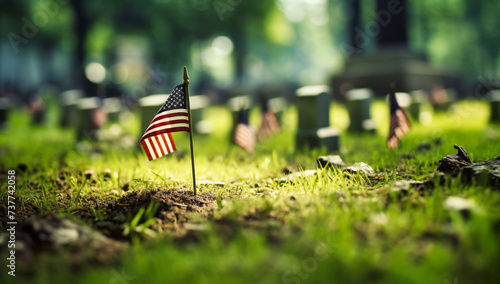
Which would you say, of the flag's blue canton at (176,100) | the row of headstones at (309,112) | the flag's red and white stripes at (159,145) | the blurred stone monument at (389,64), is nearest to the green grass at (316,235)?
the flag's red and white stripes at (159,145)

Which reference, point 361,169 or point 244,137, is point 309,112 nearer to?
point 244,137

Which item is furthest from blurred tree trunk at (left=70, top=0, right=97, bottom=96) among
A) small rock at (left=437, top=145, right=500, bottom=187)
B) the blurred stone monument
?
small rock at (left=437, top=145, right=500, bottom=187)

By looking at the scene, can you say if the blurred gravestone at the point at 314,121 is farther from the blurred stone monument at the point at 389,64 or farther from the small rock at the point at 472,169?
the blurred stone monument at the point at 389,64

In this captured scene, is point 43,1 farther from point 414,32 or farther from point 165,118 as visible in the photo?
point 414,32

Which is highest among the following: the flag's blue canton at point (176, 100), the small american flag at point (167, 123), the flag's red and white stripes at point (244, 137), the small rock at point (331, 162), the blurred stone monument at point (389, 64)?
the blurred stone monument at point (389, 64)

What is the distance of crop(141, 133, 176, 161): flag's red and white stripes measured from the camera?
4.15m

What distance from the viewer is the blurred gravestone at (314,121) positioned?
6.98 meters

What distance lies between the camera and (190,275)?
2.33 m

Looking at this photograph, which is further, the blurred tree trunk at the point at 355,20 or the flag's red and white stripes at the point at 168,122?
the blurred tree trunk at the point at 355,20

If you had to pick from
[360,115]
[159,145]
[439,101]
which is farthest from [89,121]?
[439,101]

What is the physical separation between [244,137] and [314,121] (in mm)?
1556

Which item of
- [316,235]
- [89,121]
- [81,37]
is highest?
[81,37]

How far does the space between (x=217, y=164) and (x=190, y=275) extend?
11.3ft

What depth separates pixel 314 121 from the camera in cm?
709
